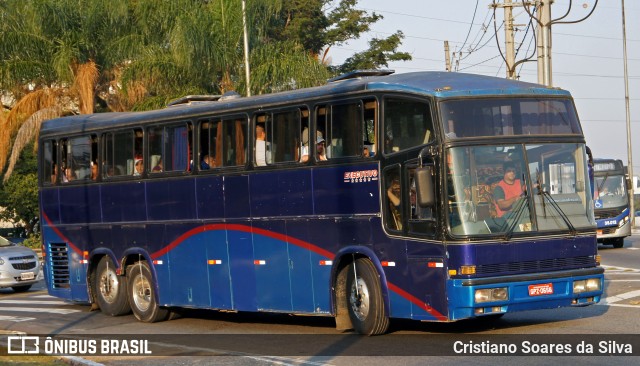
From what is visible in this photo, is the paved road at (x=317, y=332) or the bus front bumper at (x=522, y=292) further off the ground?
the bus front bumper at (x=522, y=292)

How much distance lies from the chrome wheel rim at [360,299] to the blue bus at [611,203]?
21.8 m

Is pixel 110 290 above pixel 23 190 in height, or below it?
below

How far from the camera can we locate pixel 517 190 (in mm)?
14164

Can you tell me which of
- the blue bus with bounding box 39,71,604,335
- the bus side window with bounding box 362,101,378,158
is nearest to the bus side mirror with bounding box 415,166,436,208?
the blue bus with bounding box 39,71,604,335

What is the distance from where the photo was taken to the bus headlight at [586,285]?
14.5 meters

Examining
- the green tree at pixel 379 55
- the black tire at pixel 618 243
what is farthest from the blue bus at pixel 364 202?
the green tree at pixel 379 55

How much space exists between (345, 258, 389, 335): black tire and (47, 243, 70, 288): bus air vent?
8757 millimetres

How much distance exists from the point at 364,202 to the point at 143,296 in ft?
21.9

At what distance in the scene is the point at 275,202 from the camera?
16.8m

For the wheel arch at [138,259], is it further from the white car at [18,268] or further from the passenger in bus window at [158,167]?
the white car at [18,268]

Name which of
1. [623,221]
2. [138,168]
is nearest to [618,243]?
[623,221]

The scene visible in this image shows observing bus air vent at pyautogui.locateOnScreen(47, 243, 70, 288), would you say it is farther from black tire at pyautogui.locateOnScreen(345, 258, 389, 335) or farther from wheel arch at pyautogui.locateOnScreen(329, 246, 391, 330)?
black tire at pyautogui.locateOnScreen(345, 258, 389, 335)

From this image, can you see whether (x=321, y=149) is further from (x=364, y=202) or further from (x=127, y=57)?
(x=127, y=57)

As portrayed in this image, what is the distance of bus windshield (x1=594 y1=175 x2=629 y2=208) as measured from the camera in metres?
37.0
